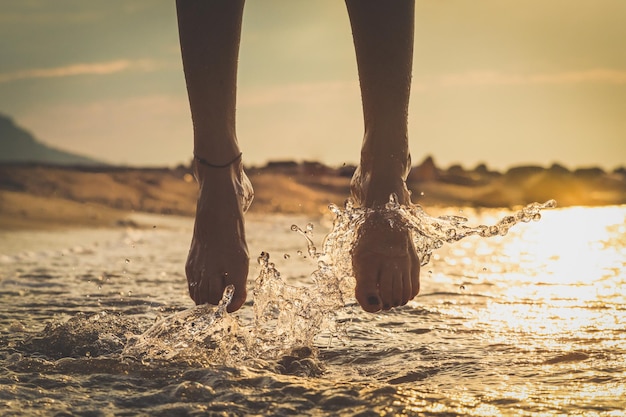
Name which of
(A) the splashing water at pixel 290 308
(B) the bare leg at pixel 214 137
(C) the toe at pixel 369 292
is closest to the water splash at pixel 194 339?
(A) the splashing water at pixel 290 308

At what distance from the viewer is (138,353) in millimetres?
1788

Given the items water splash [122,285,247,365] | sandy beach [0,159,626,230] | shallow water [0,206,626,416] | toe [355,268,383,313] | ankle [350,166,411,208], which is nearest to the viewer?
shallow water [0,206,626,416]

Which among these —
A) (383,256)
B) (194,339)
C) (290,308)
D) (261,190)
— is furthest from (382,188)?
(261,190)

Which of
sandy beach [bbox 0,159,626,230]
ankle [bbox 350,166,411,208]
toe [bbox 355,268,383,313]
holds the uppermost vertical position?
sandy beach [bbox 0,159,626,230]

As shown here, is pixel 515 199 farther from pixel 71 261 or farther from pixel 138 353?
pixel 138 353

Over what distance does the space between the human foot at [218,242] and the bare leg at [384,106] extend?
1.09 feet

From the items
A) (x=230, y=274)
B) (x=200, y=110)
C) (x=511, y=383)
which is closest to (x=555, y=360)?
(x=511, y=383)

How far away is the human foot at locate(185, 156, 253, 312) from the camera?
2.20 metres

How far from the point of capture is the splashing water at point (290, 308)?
6.11 ft

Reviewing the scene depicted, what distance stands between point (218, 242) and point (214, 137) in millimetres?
300

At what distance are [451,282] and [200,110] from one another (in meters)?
1.29

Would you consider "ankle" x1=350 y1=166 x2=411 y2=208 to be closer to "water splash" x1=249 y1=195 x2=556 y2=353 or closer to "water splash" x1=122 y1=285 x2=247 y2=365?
"water splash" x1=249 y1=195 x2=556 y2=353

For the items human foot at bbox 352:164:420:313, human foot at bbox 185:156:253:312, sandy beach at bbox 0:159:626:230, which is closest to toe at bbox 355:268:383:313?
human foot at bbox 352:164:420:313

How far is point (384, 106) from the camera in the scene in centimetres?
219
